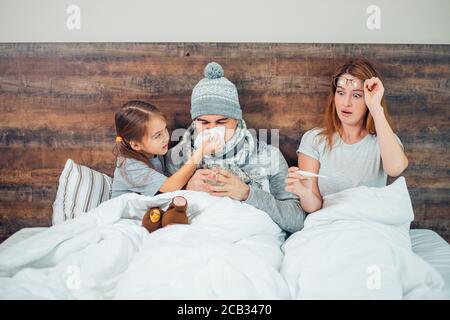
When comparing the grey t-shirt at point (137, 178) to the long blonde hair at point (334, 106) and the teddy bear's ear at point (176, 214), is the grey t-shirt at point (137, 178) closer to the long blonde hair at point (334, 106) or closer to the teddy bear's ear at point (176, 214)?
the teddy bear's ear at point (176, 214)

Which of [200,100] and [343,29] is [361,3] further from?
[200,100]

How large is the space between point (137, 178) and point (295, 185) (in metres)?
0.60

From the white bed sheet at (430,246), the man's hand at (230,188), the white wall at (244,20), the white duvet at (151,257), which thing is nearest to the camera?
the white duvet at (151,257)

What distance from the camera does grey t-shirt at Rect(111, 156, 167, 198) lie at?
5.73ft

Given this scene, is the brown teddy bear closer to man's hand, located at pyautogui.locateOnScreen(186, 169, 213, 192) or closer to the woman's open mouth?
man's hand, located at pyautogui.locateOnScreen(186, 169, 213, 192)

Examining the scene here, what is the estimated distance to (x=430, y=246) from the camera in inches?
67.7

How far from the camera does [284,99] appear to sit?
1.94 metres

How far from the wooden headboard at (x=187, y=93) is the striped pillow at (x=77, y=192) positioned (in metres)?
0.15

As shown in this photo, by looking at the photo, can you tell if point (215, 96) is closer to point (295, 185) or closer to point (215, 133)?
point (215, 133)

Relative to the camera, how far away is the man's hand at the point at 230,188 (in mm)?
1694

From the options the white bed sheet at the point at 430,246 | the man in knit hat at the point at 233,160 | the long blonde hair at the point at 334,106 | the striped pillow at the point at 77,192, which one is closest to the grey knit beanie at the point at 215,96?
the man in knit hat at the point at 233,160

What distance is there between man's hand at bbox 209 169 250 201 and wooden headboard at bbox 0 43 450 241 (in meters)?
0.34

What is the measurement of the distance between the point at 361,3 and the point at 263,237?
3.46ft

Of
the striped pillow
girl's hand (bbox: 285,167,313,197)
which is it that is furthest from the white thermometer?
the striped pillow
